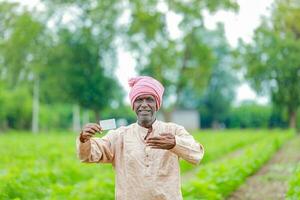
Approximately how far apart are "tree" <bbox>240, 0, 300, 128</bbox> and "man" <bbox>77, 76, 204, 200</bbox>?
43.2m

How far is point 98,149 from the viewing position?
4.12m

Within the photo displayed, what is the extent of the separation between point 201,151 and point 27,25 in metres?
41.0

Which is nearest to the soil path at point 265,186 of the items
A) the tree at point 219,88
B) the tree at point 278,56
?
the tree at point 278,56

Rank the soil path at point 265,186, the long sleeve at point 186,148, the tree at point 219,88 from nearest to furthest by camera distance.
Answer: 1. the long sleeve at point 186,148
2. the soil path at point 265,186
3. the tree at point 219,88

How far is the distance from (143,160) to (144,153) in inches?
1.8

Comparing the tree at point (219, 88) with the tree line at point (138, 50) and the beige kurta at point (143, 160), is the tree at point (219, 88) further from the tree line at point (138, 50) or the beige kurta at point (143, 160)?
the beige kurta at point (143, 160)

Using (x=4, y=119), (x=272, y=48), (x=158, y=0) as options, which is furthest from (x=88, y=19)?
(x=4, y=119)

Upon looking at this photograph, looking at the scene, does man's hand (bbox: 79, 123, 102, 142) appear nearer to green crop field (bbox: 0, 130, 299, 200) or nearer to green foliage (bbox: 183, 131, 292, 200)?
green crop field (bbox: 0, 130, 299, 200)

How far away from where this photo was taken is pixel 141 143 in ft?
13.5

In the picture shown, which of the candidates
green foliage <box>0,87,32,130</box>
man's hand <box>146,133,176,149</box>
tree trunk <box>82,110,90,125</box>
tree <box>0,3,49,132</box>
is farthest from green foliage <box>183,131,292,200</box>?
tree trunk <box>82,110,90,125</box>

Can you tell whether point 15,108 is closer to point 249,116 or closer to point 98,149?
point 249,116

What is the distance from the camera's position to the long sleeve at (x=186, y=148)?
3.89 metres

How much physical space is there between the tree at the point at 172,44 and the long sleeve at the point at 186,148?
36.3 m

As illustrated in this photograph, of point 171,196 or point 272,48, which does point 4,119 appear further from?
point 171,196
